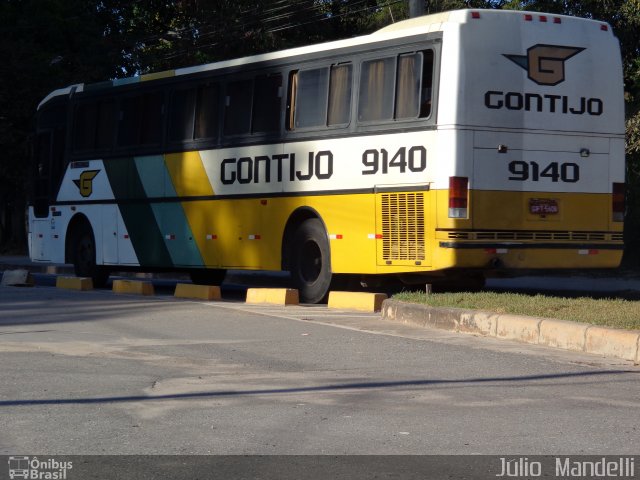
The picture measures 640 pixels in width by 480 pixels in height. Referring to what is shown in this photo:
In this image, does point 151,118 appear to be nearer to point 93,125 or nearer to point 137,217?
point 137,217

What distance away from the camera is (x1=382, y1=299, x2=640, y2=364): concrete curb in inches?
398

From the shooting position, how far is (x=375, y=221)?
15273 mm

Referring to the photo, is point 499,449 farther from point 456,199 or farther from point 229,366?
point 456,199

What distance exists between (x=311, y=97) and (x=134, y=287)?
466 centimetres

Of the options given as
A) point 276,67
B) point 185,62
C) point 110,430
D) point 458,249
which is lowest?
point 110,430

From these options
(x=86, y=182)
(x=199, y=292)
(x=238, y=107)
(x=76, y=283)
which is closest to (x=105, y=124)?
(x=86, y=182)

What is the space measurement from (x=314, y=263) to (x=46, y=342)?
618cm

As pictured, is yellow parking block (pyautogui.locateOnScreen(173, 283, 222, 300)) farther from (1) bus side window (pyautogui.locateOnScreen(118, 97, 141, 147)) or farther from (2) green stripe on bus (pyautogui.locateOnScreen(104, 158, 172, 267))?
(1) bus side window (pyautogui.locateOnScreen(118, 97, 141, 147))

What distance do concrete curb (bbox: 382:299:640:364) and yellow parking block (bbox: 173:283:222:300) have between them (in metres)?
4.48

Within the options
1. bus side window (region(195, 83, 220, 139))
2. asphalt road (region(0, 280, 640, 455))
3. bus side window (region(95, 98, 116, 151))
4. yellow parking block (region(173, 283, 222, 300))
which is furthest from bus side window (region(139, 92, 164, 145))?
asphalt road (region(0, 280, 640, 455))

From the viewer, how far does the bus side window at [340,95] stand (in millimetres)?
15945

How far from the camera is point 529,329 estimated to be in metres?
11.2

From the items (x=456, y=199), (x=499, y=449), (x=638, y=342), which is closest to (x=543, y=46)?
(x=456, y=199)
